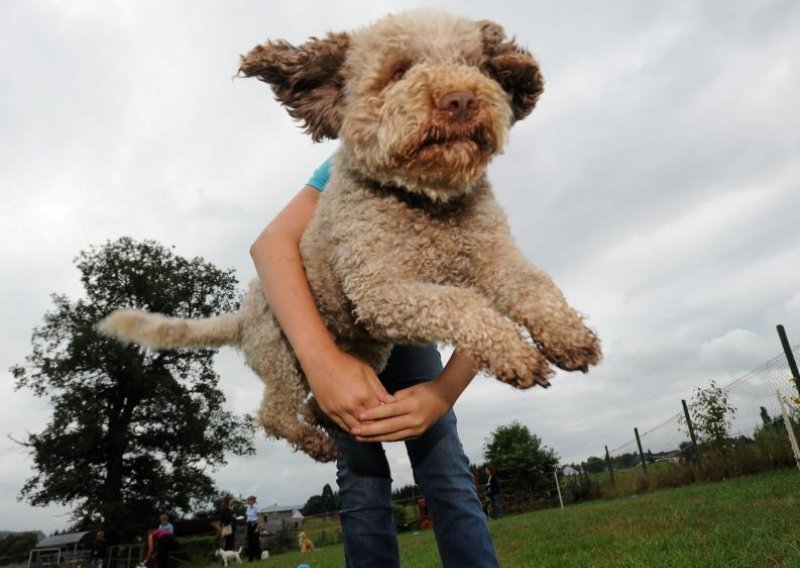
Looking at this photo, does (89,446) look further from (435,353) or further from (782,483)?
(435,353)

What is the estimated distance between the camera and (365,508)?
2.63 meters

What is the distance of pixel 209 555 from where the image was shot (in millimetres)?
27375

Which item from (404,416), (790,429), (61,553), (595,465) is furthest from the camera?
(61,553)

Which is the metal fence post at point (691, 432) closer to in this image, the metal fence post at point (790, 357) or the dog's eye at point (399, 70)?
the metal fence post at point (790, 357)

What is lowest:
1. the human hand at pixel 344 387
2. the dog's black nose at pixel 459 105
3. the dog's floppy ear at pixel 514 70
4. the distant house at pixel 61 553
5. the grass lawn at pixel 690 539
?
A: the grass lawn at pixel 690 539

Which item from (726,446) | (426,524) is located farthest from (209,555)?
(726,446)

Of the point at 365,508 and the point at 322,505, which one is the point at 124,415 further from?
the point at 365,508

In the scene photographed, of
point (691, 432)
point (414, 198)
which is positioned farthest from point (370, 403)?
point (691, 432)

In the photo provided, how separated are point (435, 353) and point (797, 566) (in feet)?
8.37

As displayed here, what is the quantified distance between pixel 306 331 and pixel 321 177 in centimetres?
97

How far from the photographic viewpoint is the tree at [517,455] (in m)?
38.4

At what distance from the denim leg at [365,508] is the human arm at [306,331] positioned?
2.25 feet

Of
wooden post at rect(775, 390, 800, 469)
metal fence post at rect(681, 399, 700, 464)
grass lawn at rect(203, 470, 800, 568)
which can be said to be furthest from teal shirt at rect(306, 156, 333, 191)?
metal fence post at rect(681, 399, 700, 464)

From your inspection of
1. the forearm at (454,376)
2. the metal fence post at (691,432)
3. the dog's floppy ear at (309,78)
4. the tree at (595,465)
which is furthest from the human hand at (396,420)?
the tree at (595,465)
